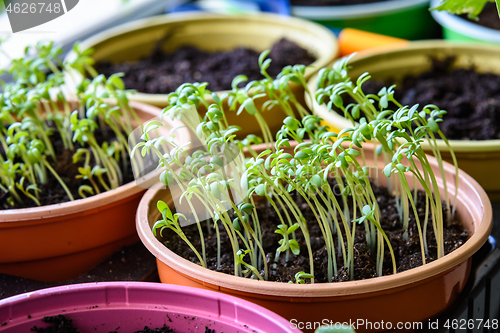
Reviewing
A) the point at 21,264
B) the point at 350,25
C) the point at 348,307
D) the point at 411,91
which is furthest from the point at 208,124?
the point at 350,25

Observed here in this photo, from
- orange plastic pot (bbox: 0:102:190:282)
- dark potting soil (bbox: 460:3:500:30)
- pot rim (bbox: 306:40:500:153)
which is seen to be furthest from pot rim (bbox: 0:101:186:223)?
dark potting soil (bbox: 460:3:500:30)

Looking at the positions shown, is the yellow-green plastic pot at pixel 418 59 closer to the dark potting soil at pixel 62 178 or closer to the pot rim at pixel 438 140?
the pot rim at pixel 438 140

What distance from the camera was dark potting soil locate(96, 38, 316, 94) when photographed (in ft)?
5.89

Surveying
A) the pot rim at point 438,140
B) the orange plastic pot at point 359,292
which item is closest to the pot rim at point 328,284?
the orange plastic pot at point 359,292

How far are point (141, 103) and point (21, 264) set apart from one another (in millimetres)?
568

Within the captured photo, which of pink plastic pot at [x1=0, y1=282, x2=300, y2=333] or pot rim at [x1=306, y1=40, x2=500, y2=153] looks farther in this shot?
pot rim at [x1=306, y1=40, x2=500, y2=153]

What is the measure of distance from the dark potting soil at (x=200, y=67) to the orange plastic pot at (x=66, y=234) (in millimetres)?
716

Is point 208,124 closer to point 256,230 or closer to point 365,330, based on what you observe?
point 256,230

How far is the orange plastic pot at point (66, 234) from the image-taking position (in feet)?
3.34

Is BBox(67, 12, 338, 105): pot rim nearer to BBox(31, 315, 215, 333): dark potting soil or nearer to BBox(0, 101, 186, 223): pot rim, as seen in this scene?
BBox(0, 101, 186, 223): pot rim

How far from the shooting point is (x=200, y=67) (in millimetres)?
1946

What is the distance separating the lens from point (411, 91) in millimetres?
1644

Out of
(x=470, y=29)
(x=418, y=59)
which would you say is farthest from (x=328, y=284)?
(x=470, y=29)

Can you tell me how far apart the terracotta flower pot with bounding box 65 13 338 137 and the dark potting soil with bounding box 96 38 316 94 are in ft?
0.19
